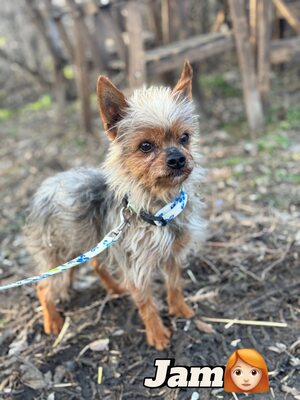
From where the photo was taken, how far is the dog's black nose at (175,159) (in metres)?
2.94

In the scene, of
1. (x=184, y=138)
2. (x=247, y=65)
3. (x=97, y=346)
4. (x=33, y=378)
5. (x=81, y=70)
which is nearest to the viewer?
(x=184, y=138)

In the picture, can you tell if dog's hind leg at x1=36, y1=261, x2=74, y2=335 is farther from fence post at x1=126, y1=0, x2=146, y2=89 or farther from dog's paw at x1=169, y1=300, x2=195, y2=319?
fence post at x1=126, y1=0, x2=146, y2=89

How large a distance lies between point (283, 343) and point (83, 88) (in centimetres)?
572

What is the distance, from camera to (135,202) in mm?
3230

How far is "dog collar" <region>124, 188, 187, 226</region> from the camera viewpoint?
3184 millimetres

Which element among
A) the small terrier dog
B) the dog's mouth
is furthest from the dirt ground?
the dog's mouth

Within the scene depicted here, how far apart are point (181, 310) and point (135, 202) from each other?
45.6 inches

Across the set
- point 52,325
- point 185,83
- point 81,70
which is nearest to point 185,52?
point 81,70

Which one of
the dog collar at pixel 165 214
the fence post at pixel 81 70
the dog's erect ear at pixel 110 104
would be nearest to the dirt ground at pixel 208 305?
the dog collar at pixel 165 214

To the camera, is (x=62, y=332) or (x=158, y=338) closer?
(x=158, y=338)

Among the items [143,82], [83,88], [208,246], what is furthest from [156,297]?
[83,88]

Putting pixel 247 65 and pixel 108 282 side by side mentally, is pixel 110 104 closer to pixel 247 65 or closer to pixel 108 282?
pixel 108 282

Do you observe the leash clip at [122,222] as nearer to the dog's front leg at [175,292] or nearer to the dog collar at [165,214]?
the dog collar at [165,214]

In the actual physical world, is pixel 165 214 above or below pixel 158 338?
above
